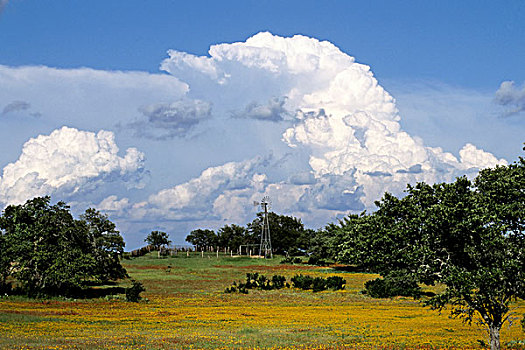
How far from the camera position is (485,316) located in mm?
28469

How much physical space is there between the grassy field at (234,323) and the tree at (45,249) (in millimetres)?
2828

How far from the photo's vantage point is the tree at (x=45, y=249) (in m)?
60.9

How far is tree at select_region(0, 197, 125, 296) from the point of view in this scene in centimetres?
6091

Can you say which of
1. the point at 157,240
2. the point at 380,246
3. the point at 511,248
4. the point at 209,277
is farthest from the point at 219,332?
the point at 157,240

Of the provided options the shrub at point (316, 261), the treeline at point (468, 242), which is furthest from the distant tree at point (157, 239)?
the treeline at point (468, 242)

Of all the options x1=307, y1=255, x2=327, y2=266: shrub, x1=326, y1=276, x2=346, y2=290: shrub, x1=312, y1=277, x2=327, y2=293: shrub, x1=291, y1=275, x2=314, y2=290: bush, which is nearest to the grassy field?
x1=312, y1=277, x2=327, y2=293: shrub

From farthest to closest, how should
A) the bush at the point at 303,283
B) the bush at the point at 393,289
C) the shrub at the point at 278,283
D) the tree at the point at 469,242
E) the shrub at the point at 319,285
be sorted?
1. the shrub at the point at 278,283
2. the bush at the point at 303,283
3. the shrub at the point at 319,285
4. the bush at the point at 393,289
5. the tree at the point at 469,242

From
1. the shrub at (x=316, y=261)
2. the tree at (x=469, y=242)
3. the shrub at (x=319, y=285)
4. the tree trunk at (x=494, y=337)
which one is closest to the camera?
the tree at (x=469, y=242)

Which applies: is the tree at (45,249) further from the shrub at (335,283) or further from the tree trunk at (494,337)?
the tree trunk at (494,337)

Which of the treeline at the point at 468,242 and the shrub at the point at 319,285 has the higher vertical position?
the treeline at the point at 468,242

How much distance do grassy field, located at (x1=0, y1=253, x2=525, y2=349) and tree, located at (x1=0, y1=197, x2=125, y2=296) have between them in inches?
111

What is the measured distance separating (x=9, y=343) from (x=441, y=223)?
2453 cm

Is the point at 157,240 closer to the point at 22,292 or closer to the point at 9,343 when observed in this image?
the point at 22,292

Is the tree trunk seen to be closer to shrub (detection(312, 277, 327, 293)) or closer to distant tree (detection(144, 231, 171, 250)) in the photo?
shrub (detection(312, 277, 327, 293))
